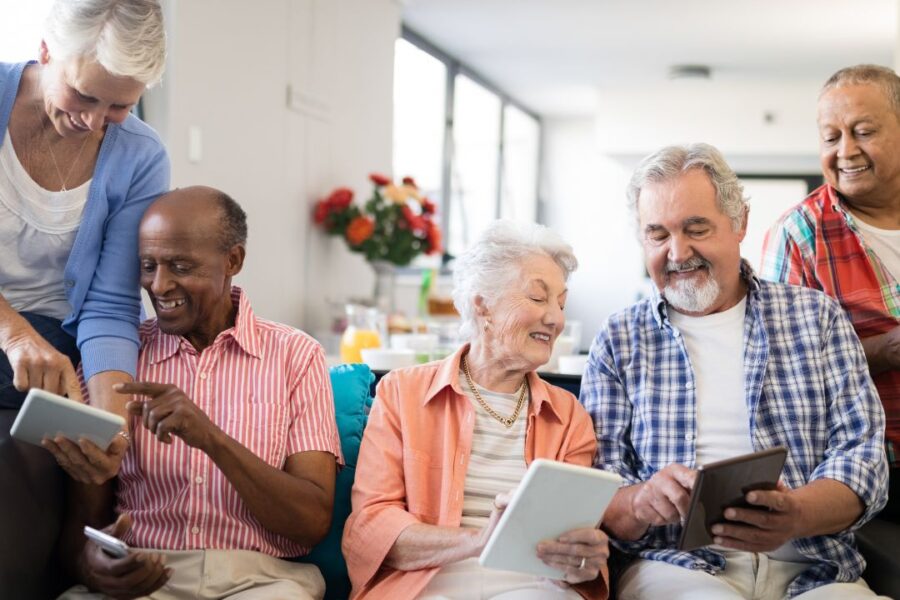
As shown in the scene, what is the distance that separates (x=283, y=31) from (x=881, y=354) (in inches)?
131

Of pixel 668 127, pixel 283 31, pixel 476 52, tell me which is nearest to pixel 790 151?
pixel 668 127

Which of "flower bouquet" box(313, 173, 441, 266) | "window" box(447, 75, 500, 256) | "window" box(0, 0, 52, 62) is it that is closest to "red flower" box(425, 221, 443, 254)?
"flower bouquet" box(313, 173, 441, 266)

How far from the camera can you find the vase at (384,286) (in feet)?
17.2

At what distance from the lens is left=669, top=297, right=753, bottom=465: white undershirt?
6.27 feet

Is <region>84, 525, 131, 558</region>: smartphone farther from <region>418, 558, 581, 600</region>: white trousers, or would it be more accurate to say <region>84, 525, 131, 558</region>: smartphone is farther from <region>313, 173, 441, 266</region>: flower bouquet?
<region>313, 173, 441, 266</region>: flower bouquet

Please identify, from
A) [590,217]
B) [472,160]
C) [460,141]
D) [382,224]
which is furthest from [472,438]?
[590,217]

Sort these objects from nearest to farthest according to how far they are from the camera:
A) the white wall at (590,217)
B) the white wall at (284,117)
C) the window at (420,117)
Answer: the white wall at (284,117) → the window at (420,117) → the white wall at (590,217)

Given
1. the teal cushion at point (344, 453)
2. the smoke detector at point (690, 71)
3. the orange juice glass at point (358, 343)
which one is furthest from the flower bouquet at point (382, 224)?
the smoke detector at point (690, 71)

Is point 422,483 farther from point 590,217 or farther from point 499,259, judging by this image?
point 590,217

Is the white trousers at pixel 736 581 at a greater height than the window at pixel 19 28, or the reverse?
the window at pixel 19 28

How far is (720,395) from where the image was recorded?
1940 mm

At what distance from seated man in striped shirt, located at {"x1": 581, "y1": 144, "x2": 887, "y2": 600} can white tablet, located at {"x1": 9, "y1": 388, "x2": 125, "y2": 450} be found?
0.87m

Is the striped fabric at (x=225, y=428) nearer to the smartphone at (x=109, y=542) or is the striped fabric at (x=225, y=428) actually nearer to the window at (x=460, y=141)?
the smartphone at (x=109, y=542)

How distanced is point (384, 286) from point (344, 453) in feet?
10.9
